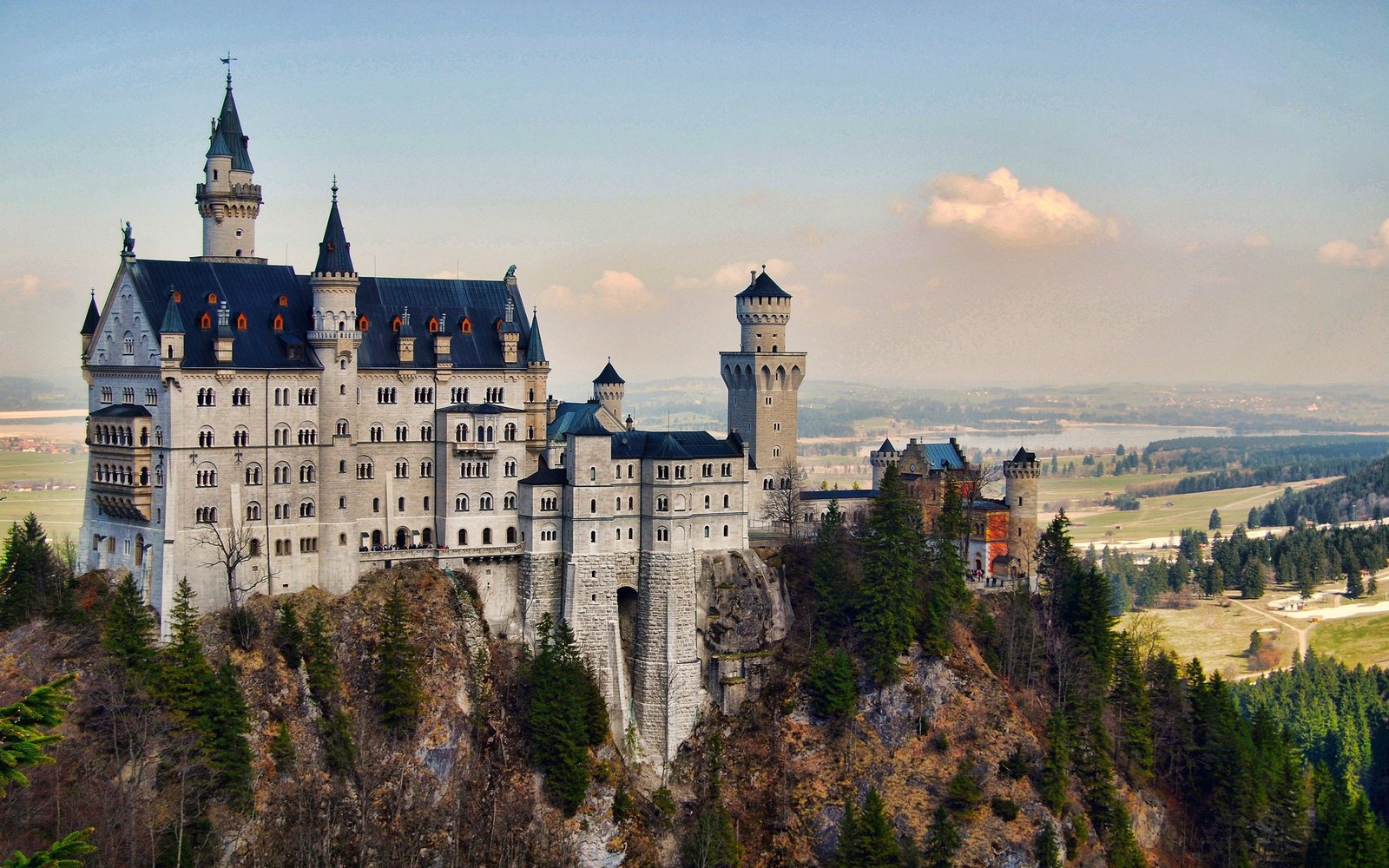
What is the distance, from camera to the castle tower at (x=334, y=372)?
85062 millimetres

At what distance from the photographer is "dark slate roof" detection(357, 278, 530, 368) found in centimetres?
8869

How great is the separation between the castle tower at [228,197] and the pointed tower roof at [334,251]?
283 inches

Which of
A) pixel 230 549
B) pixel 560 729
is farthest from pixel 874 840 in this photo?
pixel 230 549

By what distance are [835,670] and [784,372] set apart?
72.9 ft

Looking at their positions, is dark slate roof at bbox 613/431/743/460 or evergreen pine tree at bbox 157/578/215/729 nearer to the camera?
evergreen pine tree at bbox 157/578/215/729

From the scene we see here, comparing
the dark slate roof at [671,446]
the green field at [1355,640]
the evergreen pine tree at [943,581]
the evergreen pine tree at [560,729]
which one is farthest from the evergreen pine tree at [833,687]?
the green field at [1355,640]

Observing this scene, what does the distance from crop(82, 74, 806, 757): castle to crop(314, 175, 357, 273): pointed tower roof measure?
0.10 m

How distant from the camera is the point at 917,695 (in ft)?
293

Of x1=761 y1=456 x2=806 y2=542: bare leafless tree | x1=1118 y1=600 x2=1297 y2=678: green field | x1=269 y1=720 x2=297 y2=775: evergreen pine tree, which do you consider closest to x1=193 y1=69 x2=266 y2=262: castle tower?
x1=269 y1=720 x2=297 y2=775: evergreen pine tree

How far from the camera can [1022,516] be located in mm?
99750

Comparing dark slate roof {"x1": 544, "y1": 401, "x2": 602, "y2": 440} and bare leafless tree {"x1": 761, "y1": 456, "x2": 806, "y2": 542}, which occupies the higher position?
dark slate roof {"x1": 544, "y1": 401, "x2": 602, "y2": 440}

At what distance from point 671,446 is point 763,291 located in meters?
17.2

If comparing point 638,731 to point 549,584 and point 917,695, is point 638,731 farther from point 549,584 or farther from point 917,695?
point 917,695

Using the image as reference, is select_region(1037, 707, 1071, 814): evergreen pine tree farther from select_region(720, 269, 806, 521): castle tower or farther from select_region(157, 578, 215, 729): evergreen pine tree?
select_region(157, 578, 215, 729): evergreen pine tree
